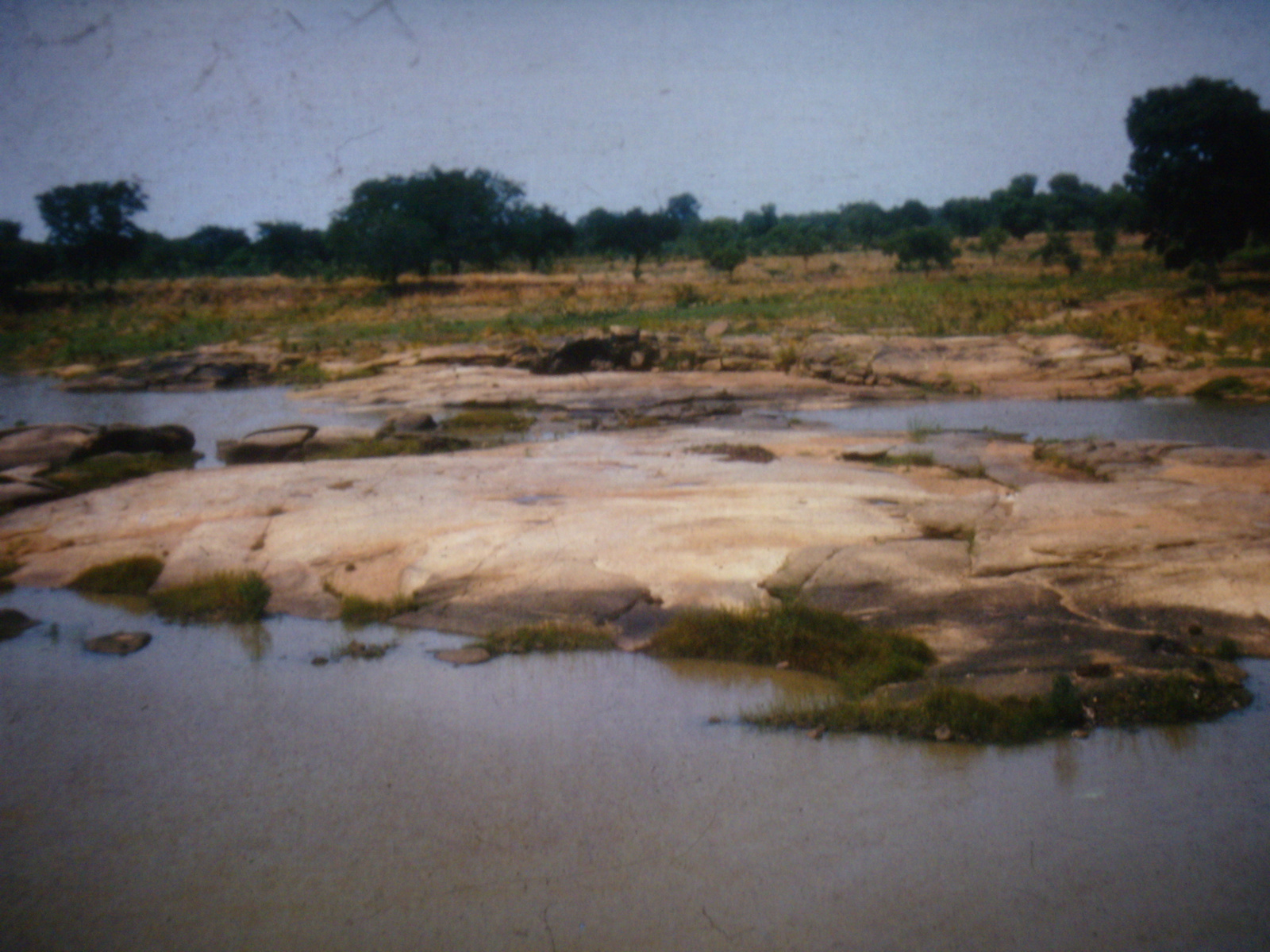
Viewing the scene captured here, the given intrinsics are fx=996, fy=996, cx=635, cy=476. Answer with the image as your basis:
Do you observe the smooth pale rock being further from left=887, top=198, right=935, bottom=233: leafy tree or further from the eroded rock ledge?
left=887, top=198, right=935, bottom=233: leafy tree

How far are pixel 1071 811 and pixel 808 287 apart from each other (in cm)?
4238

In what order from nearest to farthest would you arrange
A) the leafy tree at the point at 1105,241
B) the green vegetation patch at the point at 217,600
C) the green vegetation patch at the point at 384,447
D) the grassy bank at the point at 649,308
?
the green vegetation patch at the point at 217,600, the green vegetation patch at the point at 384,447, the grassy bank at the point at 649,308, the leafy tree at the point at 1105,241

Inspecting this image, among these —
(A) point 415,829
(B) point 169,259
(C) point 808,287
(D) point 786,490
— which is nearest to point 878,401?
(D) point 786,490

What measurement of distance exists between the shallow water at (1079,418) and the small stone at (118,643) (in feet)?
37.7

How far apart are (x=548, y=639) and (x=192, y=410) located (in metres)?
19.0

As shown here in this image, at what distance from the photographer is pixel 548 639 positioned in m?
7.07

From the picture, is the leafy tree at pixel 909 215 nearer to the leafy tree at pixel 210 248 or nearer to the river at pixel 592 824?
the leafy tree at pixel 210 248

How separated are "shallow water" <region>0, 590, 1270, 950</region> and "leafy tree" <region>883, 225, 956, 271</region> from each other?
4894cm

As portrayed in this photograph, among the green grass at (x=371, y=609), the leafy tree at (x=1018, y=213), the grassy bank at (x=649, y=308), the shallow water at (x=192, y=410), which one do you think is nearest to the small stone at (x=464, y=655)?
the green grass at (x=371, y=609)

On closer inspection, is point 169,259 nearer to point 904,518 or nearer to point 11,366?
point 11,366

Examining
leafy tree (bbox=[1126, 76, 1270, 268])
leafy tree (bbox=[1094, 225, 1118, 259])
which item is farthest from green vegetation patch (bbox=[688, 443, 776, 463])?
leafy tree (bbox=[1094, 225, 1118, 259])

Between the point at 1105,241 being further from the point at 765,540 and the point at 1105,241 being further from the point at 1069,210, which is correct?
the point at 765,540

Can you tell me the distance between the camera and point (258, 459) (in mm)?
14906

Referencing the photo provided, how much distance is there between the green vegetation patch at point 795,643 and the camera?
21.0ft
